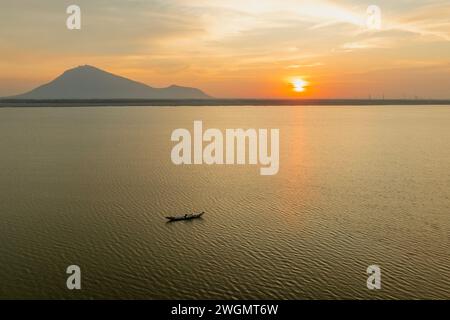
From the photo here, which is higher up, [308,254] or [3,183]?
[3,183]

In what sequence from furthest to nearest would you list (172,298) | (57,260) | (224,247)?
(224,247), (57,260), (172,298)

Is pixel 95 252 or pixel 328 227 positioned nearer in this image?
pixel 95 252

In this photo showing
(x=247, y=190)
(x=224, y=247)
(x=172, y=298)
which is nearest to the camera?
(x=172, y=298)

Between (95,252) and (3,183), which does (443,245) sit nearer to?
(95,252)

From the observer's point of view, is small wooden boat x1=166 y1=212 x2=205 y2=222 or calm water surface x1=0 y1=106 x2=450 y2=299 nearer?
calm water surface x1=0 y1=106 x2=450 y2=299

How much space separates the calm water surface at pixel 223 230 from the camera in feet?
71.9

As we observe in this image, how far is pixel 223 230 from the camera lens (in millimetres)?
30281

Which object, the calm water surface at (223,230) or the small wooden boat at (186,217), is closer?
the calm water surface at (223,230)

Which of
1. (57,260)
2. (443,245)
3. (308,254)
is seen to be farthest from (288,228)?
(57,260)

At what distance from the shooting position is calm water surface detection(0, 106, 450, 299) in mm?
21922

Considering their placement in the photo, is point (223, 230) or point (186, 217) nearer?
point (223, 230)

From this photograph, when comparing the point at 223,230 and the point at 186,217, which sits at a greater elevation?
the point at 186,217
